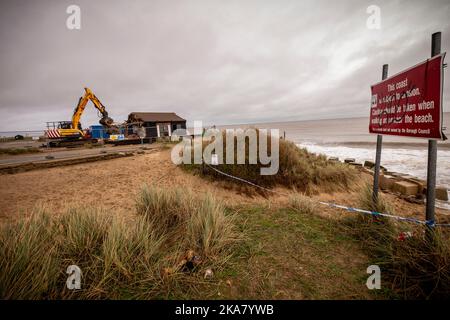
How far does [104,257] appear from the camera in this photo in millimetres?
2539

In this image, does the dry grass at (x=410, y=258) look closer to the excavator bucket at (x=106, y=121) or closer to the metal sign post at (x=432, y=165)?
the metal sign post at (x=432, y=165)

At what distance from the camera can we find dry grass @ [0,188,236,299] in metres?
2.12

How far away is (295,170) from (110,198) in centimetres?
715

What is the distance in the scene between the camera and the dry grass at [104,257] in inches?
83.7

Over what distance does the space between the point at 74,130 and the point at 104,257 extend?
80.0 ft

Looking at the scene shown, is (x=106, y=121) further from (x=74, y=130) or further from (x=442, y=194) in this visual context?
(x=442, y=194)

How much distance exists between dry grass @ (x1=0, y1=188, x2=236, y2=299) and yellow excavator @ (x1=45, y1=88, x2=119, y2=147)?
73.8 ft

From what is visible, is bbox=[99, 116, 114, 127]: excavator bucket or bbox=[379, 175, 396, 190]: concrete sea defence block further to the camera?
bbox=[99, 116, 114, 127]: excavator bucket

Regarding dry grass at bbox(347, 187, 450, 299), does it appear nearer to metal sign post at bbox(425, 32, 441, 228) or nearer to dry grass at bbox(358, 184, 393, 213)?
metal sign post at bbox(425, 32, 441, 228)

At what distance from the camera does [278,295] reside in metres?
2.31

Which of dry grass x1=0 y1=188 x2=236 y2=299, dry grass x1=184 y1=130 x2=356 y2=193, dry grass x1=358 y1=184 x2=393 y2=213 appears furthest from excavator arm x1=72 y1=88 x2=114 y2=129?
dry grass x1=358 y1=184 x2=393 y2=213

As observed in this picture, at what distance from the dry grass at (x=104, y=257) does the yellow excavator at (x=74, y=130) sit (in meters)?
22.5

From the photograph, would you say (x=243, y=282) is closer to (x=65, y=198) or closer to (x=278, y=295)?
(x=278, y=295)

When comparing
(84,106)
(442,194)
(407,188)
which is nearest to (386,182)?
(407,188)
